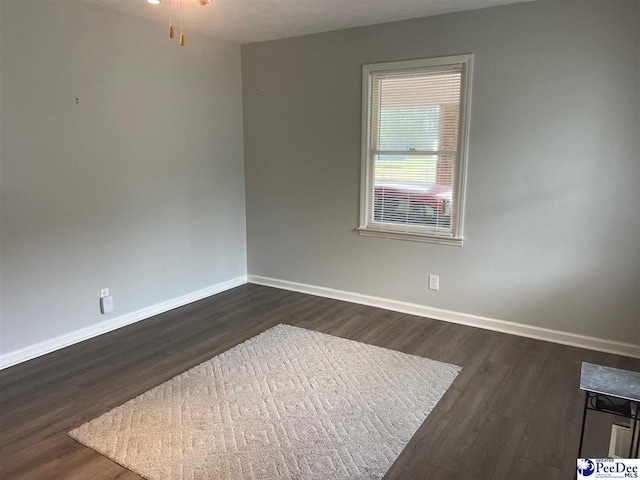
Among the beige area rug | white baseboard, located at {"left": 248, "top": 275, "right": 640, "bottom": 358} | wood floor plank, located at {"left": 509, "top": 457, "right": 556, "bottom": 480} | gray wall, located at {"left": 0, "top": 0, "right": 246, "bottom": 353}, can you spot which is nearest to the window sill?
white baseboard, located at {"left": 248, "top": 275, "right": 640, "bottom": 358}

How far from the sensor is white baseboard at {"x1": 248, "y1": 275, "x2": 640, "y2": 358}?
325 cm

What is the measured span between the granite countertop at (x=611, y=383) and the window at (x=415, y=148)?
207cm

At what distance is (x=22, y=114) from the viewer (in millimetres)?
2947

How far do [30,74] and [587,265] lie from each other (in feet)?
13.3

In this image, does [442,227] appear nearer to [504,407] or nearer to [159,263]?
[504,407]

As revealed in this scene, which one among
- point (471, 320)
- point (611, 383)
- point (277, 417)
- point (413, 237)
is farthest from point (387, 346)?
point (611, 383)

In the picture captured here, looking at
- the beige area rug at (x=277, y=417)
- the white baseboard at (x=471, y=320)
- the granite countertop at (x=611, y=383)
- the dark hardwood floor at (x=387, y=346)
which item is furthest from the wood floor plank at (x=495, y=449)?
the white baseboard at (x=471, y=320)

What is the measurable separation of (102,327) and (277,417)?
6.23 ft

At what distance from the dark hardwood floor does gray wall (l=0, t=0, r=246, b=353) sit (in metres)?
0.39

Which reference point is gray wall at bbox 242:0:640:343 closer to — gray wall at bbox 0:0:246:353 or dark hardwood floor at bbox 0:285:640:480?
dark hardwood floor at bbox 0:285:640:480

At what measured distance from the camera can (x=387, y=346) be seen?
337cm

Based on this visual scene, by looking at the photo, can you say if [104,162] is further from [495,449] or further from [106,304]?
[495,449]

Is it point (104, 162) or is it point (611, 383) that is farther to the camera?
point (104, 162)

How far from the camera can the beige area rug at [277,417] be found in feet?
6.81
